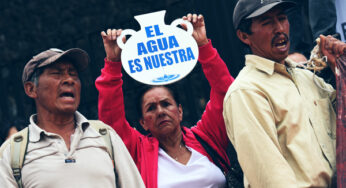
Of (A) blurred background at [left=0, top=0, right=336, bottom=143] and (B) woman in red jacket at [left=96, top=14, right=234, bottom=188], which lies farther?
(A) blurred background at [left=0, top=0, right=336, bottom=143]

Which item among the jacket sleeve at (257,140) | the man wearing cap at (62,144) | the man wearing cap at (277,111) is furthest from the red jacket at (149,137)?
the jacket sleeve at (257,140)

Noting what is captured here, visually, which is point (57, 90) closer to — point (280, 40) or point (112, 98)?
point (112, 98)

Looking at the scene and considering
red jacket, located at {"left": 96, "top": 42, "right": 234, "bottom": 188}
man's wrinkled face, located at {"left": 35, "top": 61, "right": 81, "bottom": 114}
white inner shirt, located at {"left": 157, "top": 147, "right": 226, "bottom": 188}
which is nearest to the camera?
man's wrinkled face, located at {"left": 35, "top": 61, "right": 81, "bottom": 114}

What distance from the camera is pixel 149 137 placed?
3703mm

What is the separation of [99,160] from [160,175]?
515 millimetres

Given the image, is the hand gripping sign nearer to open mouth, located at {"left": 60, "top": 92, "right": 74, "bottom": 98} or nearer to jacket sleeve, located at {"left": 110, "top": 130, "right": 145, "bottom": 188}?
open mouth, located at {"left": 60, "top": 92, "right": 74, "bottom": 98}

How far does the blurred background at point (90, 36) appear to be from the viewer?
496 cm

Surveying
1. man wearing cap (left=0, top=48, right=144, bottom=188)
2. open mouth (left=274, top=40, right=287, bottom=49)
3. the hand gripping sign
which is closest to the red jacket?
the hand gripping sign

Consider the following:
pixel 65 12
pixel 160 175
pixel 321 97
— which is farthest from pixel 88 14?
pixel 321 97

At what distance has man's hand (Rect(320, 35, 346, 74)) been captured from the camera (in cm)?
304

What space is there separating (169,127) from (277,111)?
3.25 ft

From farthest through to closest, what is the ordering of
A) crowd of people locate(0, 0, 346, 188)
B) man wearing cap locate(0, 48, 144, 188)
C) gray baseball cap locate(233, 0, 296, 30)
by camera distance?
gray baseball cap locate(233, 0, 296, 30)
man wearing cap locate(0, 48, 144, 188)
crowd of people locate(0, 0, 346, 188)

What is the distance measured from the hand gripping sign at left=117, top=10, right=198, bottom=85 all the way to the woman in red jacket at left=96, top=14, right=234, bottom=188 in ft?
0.27

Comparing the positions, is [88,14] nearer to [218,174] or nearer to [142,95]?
[142,95]
